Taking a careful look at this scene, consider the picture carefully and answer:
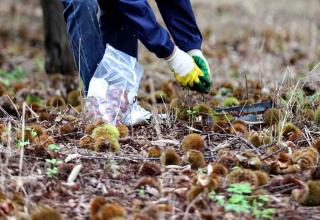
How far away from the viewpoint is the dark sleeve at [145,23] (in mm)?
3348

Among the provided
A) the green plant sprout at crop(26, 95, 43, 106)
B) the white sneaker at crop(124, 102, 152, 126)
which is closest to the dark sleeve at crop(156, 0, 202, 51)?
the white sneaker at crop(124, 102, 152, 126)

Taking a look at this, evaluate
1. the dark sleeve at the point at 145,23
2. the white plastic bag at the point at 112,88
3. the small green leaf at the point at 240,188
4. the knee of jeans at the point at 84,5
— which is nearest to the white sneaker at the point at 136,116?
the white plastic bag at the point at 112,88

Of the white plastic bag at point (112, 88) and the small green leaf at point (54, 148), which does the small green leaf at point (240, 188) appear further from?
the white plastic bag at point (112, 88)

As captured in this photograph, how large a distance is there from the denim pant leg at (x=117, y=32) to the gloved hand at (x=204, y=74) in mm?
357

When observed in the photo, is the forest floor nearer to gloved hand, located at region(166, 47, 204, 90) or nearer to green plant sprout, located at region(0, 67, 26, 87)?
gloved hand, located at region(166, 47, 204, 90)

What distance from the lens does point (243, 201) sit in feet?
7.77

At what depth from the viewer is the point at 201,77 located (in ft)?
12.0

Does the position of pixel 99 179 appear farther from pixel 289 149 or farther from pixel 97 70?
pixel 97 70

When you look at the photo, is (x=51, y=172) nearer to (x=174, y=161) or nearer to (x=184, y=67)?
(x=174, y=161)

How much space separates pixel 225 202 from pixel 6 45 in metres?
5.38

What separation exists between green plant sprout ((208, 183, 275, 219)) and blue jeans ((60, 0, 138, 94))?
4.87ft

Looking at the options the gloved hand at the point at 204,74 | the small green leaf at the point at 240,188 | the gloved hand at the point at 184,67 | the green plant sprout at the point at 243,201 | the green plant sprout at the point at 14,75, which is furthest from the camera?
the green plant sprout at the point at 14,75

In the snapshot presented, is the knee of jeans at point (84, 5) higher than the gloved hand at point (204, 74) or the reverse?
higher

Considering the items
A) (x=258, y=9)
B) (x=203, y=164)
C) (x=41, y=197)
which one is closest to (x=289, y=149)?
(x=203, y=164)
